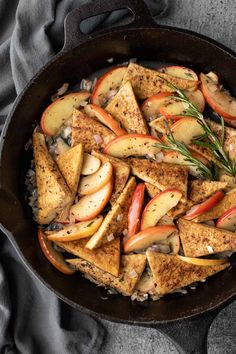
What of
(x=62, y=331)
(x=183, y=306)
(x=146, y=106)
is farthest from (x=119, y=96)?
(x=62, y=331)

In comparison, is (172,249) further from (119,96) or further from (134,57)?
(134,57)

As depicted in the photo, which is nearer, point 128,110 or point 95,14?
point 95,14

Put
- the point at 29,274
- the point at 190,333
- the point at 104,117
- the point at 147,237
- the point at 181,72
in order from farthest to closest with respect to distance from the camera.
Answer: the point at 29,274 < the point at 181,72 < the point at 104,117 < the point at 147,237 < the point at 190,333

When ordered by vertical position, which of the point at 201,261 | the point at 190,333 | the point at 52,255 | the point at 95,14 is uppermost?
the point at 95,14

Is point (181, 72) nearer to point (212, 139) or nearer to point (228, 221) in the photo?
point (212, 139)

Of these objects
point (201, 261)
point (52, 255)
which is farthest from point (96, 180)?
point (201, 261)

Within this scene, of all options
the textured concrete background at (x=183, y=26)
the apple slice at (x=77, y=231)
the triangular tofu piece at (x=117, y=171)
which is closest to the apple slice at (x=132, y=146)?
the triangular tofu piece at (x=117, y=171)
